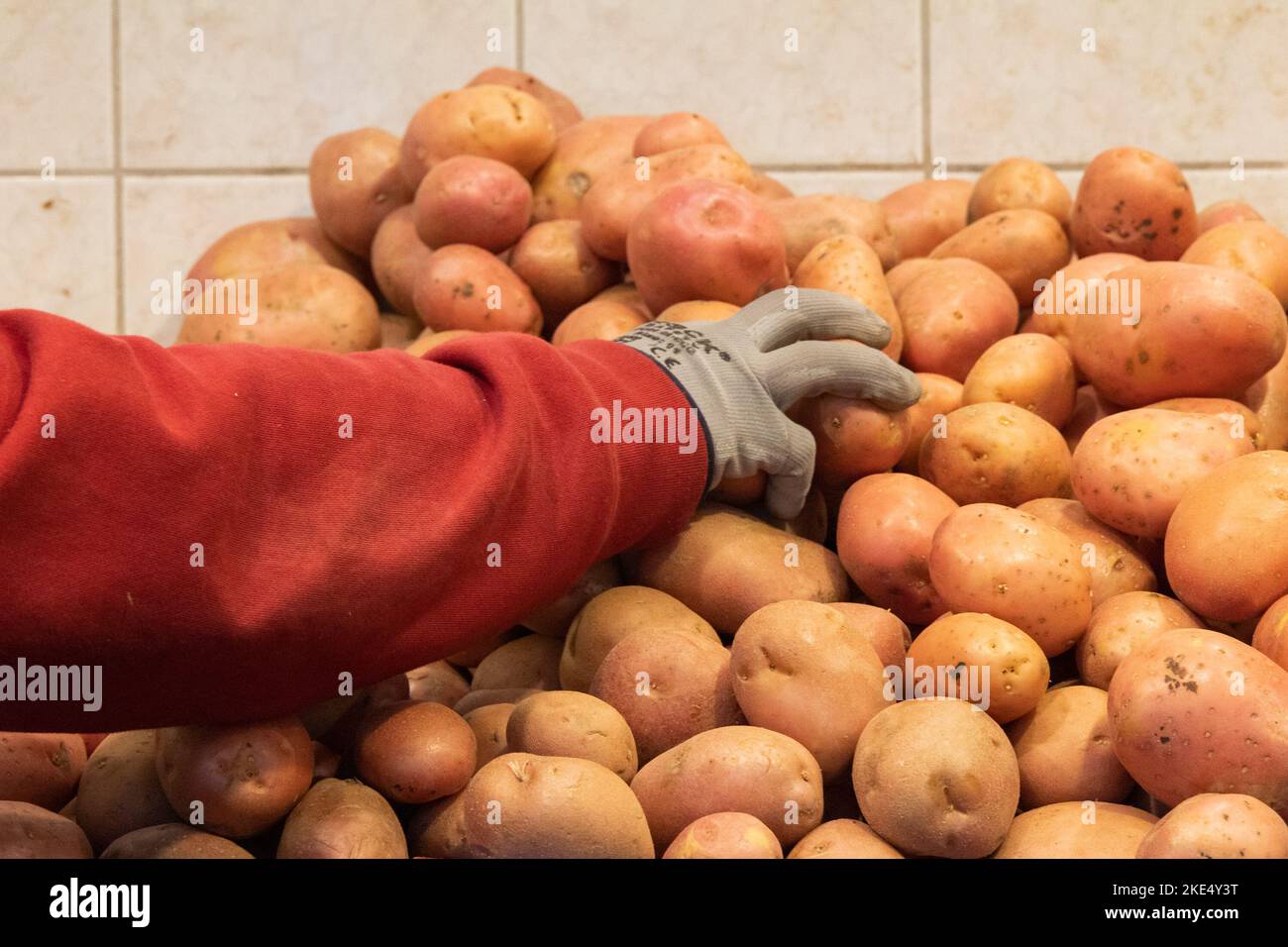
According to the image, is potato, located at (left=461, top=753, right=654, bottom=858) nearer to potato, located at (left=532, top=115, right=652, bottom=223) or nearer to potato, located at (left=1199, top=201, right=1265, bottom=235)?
potato, located at (left=532, top=115, right=652, bottom=223)

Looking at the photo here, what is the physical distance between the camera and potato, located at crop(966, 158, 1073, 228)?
4.05 ft

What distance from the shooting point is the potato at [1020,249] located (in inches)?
45.8

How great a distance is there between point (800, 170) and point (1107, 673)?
2.80 feet

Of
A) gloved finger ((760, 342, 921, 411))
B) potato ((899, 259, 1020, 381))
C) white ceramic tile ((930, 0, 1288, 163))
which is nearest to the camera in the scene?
gloved finger ((760, 342, 921, 411))

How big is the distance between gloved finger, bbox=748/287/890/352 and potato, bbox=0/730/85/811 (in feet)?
1.80

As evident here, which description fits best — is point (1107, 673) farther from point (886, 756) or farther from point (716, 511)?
point (716, 511)

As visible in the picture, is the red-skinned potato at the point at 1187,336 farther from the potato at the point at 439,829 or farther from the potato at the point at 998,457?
the potato at the point at 439,829

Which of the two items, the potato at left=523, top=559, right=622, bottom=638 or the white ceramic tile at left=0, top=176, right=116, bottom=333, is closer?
the potato at left=523, top=559, right=622, bottom=638

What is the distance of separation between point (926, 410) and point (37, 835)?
681mm

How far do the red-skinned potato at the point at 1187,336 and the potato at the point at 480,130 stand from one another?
22.0 inches

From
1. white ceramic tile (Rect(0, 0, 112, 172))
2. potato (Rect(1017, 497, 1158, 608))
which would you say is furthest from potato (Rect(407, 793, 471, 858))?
white ceramic tile (Rect(0, 0, 112, 172))

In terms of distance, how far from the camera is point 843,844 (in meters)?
0.69

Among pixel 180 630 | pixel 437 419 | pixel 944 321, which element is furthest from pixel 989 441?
pixel 180 630
